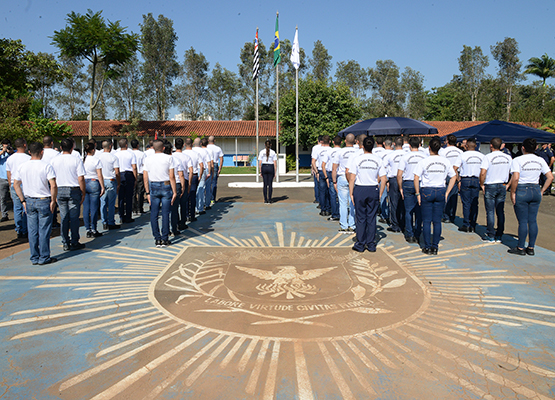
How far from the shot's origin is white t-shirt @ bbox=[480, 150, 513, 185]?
7312mm

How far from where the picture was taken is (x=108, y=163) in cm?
833

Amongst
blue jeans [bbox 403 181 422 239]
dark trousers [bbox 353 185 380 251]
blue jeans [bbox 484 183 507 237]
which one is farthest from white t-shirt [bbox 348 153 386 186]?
blue jeans [bbox 484 183 507 237]

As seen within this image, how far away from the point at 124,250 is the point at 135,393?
14.2 ft

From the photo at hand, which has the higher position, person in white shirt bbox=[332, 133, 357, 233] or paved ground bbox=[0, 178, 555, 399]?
person in white shirt bbox=[332, 133, 357, 233]

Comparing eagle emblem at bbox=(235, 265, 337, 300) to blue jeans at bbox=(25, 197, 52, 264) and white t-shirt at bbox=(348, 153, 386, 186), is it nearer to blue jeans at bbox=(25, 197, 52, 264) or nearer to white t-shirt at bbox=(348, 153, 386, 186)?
white t-shirt at bbox=(348, 153, 386, 186)

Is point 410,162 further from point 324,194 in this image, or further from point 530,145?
point 324,194

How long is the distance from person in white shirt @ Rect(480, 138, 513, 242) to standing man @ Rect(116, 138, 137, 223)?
299 inches

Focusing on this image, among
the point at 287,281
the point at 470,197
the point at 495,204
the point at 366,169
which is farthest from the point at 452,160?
the point at 287,281

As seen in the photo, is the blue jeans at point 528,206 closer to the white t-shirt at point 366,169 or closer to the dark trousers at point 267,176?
the white t-shirt at point 366,169

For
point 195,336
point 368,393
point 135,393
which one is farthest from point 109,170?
point 368,393

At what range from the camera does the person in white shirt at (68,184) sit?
21.5 ft

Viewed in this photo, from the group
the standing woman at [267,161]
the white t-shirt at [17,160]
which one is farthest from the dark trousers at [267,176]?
the white t-shirt at [17,160]

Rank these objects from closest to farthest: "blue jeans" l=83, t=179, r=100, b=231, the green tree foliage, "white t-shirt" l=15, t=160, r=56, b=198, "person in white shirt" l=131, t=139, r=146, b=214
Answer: "white t-shirt" l=15, t=160, r=56, b=198
"blue jeans" l=83, t=179, r=100, b=231
"person in white shirt" l=131, t=139, r=146, b=214
the green tree foliage

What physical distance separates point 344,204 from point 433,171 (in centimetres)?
220
